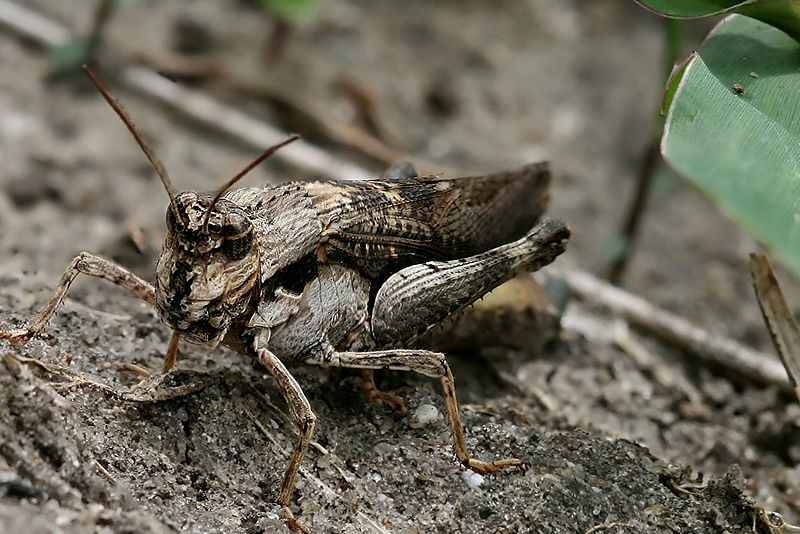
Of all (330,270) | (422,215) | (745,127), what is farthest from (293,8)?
(745,127)

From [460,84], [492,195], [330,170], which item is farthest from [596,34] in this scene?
[492,195]

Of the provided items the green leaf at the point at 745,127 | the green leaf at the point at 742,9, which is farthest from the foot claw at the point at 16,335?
the green leaf at the point at 742,9

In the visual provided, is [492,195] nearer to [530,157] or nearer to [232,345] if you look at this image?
[232,345]

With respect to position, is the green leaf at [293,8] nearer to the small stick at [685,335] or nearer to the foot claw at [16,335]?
the small stick at [685,335]

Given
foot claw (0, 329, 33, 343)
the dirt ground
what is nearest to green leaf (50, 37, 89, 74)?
the dirt ground

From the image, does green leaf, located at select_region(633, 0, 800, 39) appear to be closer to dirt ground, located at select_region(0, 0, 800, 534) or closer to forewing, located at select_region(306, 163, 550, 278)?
forewing, located at select_region(306, 163, 550, 278)
